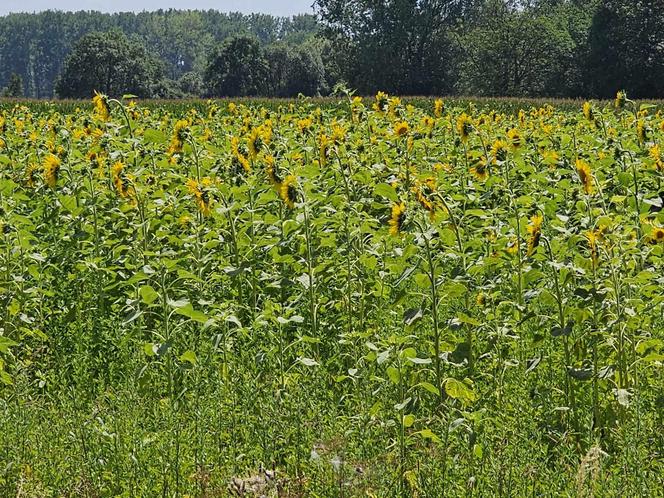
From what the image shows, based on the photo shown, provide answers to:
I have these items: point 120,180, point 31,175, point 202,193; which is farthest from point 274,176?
point 31,175

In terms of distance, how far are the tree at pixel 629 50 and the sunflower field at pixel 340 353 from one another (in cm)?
4024

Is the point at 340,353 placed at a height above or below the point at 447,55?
below

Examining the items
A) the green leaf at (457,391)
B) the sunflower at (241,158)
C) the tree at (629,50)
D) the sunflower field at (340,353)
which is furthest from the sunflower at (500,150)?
the tree at (629,50)

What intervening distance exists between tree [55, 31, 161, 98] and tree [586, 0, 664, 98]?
137ft

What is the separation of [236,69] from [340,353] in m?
78.6

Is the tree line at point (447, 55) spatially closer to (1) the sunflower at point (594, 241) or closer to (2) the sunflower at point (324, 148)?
(2) the sunflower at point (324, 148)

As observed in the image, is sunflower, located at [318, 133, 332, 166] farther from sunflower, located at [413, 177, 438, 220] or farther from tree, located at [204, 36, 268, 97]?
tree, located at [204, 36, 268, 97]

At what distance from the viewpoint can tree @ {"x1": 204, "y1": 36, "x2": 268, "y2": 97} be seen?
8006cm

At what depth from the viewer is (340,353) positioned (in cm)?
431

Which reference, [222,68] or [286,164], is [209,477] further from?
[222,68]

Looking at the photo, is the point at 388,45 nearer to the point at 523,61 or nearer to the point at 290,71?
the point at 523,61

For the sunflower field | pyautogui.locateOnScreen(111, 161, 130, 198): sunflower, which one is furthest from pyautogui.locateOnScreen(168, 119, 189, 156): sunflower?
pyautogui.locateOnScreen(111, 161, 130, 198): sunflower

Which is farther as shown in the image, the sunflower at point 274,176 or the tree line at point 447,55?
the tree line at point 447,55

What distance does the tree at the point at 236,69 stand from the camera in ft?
263
